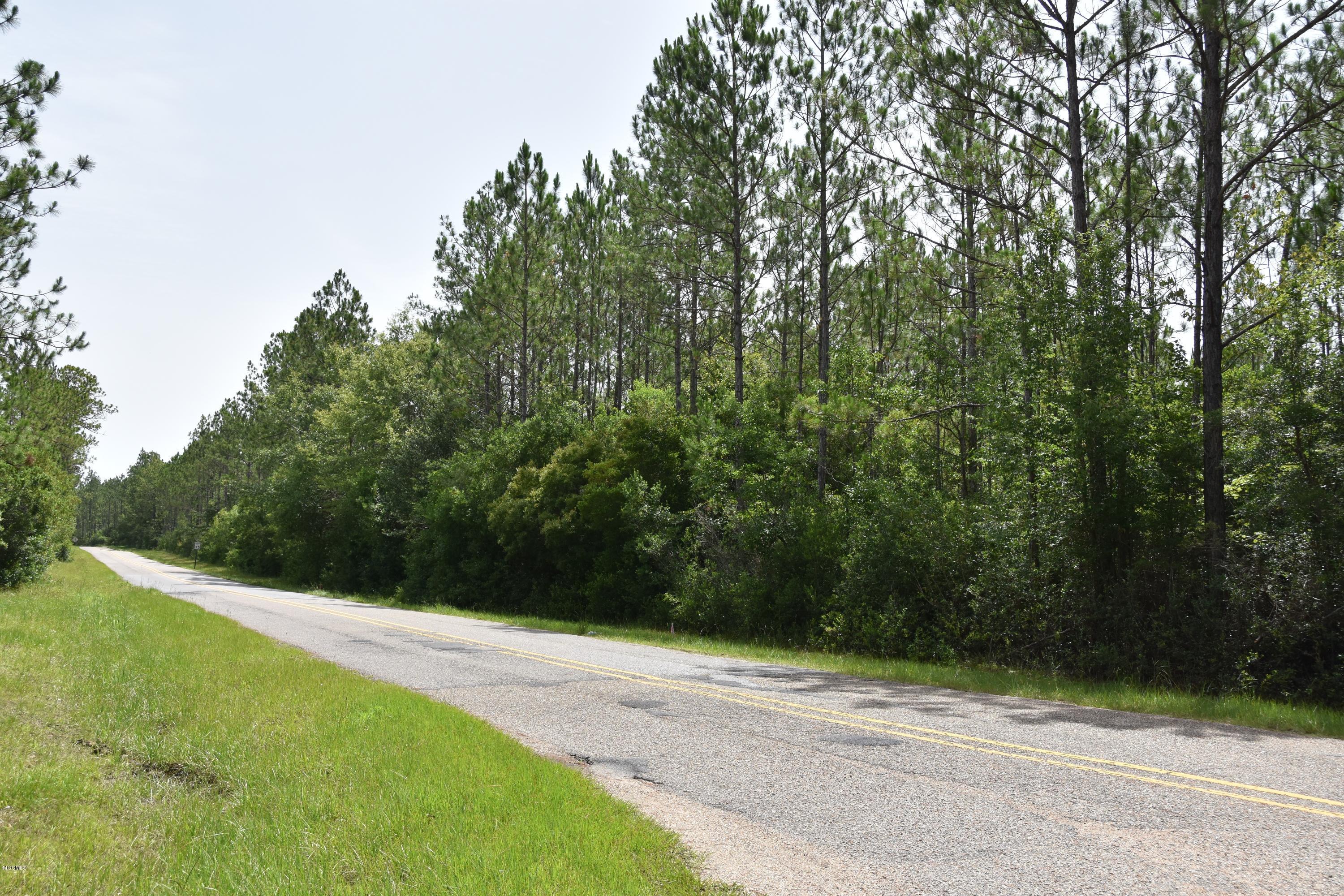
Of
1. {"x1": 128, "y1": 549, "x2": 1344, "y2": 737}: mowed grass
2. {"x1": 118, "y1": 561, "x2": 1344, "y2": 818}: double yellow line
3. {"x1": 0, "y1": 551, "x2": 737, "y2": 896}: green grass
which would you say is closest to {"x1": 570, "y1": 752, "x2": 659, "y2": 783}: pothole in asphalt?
{"x1": 0, "y1": 551, "x2": 737, "y2": 896}: green grass

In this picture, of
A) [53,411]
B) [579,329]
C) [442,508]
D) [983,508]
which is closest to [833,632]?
[983,508]

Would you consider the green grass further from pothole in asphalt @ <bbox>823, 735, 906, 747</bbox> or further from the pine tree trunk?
the pine tree trunk

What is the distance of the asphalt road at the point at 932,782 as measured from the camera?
442 centimetres

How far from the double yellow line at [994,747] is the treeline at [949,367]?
536 cm

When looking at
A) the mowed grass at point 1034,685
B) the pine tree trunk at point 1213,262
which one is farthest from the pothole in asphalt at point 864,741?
the pine tree trunk at point 1213,262

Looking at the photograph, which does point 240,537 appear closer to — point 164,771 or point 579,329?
point 579,329

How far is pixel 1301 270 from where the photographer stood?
11.1 meters

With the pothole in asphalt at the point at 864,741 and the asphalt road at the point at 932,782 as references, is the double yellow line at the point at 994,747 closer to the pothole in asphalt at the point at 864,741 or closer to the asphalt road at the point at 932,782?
the asphalt road at the point at 932,782

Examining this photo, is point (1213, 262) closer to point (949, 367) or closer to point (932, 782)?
Result: point (949, 367)

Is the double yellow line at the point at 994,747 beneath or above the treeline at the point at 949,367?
beneath

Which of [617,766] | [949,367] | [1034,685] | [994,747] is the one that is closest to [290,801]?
[617,766]

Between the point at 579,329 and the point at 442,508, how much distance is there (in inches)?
385

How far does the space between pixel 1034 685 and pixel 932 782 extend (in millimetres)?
5818

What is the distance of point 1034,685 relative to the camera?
1098 centimetres
